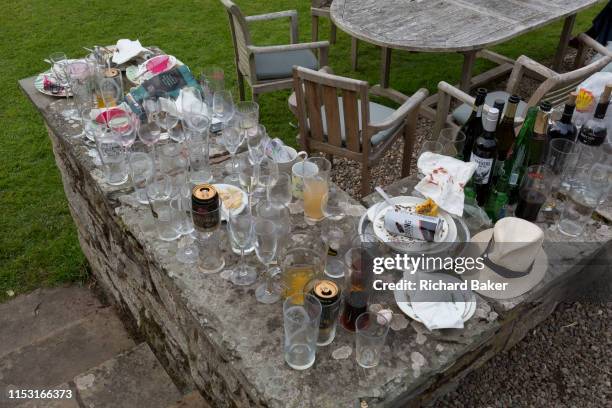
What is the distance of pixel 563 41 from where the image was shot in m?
5.02

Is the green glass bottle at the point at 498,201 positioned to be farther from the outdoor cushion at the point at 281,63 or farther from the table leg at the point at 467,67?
the outdoor cushion at the point at 281,63

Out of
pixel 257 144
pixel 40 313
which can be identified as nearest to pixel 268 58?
pixel 257 144

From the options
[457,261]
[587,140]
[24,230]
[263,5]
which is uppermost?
[587,140]

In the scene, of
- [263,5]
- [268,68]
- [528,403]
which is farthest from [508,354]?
[263,5]

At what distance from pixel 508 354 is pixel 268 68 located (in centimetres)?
279

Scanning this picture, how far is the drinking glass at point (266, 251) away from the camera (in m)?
1.77

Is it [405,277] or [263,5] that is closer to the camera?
[405,277]

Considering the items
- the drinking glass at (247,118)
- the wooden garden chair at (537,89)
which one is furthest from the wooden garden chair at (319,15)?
the drinking glass at (247,118)

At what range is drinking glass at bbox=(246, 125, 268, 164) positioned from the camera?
229 cm

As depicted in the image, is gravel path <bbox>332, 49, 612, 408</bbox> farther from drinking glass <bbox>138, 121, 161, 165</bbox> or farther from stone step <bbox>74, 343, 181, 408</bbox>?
drinking glass <bbox>138, 121, 161, 165</bbox>

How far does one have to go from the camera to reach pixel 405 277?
6.01ft

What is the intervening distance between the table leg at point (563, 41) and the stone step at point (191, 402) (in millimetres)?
4529

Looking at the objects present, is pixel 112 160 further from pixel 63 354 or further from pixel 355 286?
pixel 355 286

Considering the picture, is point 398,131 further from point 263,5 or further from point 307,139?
point 263,5
